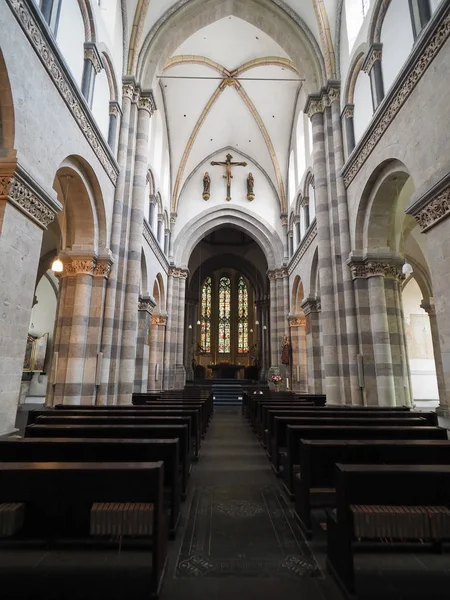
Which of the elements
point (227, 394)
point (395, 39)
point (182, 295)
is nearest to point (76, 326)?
point (395, 39)

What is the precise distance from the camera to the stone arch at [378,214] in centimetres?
975

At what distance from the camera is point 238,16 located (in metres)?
14.6

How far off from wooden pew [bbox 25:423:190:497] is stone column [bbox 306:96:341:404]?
7.61 metres

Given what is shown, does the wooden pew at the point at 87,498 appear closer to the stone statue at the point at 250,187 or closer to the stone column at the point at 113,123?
the stone column at the point at 113,123

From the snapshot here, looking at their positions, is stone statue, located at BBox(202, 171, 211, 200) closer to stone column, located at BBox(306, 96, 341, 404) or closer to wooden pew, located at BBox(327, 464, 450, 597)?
stone column, located at BBox(306, 96, 341, 404)

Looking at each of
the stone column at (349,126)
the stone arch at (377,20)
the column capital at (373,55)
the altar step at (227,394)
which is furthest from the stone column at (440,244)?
the altar step at (227,394)

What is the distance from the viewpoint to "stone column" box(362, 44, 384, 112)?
9.48 metres

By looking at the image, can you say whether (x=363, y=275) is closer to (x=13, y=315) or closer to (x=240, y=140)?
(x=13, y=315)

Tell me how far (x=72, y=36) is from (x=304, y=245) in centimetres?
1188

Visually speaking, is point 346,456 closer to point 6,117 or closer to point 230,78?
point 6,117

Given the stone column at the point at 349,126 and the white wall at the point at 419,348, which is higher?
the stone column at the point at 349,126

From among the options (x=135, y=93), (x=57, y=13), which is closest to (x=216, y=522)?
(x=57, y=13)

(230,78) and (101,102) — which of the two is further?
(230,78)

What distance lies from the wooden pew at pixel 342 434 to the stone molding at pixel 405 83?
21.7 feet
